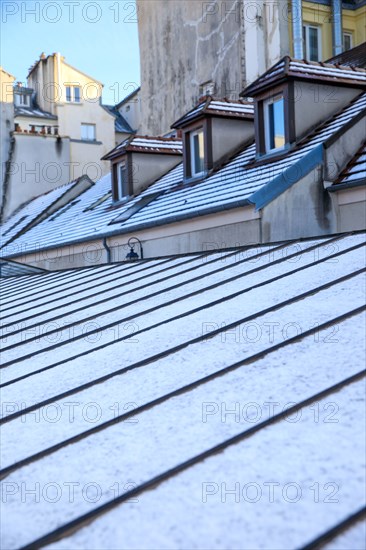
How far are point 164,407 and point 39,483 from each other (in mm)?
724

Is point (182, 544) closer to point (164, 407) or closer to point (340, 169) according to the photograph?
point (164, 407)

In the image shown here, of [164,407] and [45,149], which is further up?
[45,149]

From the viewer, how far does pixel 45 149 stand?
2908 cm

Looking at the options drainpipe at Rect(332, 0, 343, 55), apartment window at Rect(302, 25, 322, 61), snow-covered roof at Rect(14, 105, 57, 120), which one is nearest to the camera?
apartment window at Rect(302, 25, 322, 61)

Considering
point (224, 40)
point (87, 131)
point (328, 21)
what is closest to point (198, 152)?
point (224, 40)

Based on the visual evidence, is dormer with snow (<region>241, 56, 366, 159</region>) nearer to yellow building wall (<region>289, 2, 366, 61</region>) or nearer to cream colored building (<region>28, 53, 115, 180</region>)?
yellow building wall (<region>289, 2, 366, 61</region>)

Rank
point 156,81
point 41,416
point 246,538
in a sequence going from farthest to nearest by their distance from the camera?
1. point 156,81
2. point 41,416
3. point 246,538

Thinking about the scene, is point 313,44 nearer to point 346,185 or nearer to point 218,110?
point 218,110

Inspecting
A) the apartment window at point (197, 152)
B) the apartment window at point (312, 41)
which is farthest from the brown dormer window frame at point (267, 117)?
the apartment window at point (312, 41)

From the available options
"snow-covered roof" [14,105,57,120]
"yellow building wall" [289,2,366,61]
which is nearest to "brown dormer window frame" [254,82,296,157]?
"yellow building wall" [289,2,366,61]

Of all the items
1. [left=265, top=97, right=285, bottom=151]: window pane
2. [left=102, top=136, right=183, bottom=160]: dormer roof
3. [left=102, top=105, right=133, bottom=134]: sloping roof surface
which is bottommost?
[left=265, top=97, right=285, bottom=151]: window pane

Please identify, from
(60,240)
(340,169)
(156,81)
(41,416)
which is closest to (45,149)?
(156,81)

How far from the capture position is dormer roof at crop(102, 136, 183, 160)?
60.2 feet

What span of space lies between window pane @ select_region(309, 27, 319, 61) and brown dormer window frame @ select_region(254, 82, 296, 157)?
10483mm
